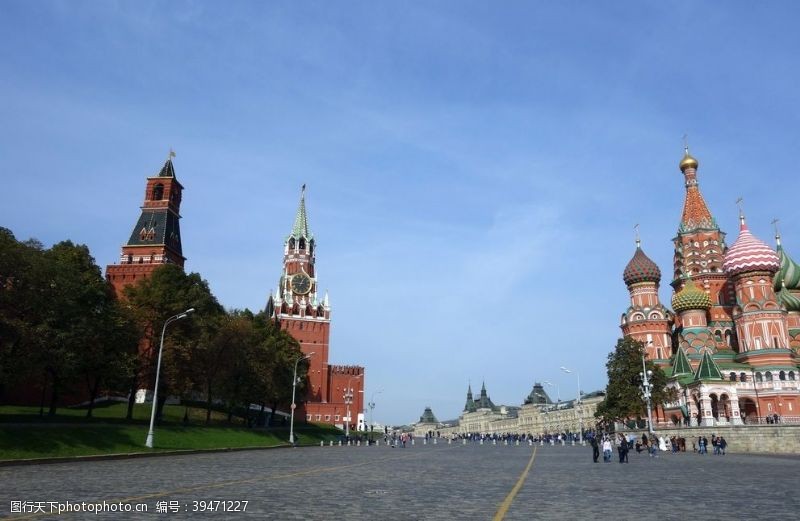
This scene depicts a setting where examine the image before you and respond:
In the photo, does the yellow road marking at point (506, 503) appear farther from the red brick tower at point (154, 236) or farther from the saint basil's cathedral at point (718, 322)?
the red brick tower at point (154, 236)

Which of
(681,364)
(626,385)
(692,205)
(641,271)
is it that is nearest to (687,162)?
(692,205)

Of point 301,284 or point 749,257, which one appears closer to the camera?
point 749,257

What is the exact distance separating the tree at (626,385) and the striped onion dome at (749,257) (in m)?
26.5

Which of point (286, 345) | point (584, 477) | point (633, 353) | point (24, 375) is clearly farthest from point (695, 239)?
point (24, 375)

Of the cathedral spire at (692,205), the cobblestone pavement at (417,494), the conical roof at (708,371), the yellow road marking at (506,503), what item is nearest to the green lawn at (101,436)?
the cobblestone pavement at (417,494)

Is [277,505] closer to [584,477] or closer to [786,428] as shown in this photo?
[584,477]

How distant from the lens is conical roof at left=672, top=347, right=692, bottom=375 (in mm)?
74794

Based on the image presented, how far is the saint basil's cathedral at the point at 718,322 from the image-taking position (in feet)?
229

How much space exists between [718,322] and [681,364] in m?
12.3

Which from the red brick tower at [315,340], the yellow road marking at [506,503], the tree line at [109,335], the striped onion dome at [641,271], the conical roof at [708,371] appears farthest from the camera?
the red brick tower at [315,340]

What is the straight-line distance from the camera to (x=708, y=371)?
2702 inches

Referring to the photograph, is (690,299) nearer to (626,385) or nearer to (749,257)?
(749,257)

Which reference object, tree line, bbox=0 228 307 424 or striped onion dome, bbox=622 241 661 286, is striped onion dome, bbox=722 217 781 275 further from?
tree line, bbox=0 228 307 424

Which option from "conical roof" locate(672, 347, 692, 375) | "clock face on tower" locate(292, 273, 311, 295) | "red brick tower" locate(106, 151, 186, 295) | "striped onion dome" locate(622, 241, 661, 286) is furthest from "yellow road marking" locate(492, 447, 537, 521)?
"clock face on tower" locate(292, 273, 311, 295)
